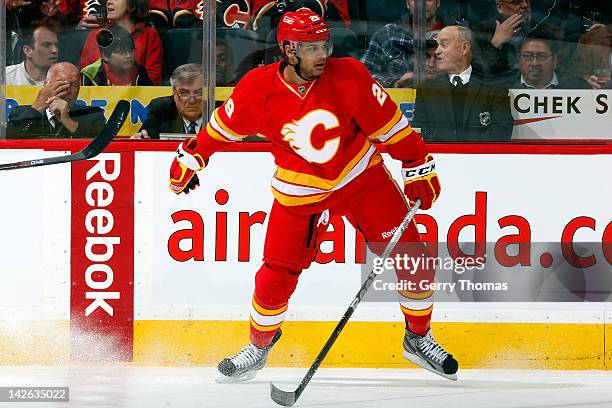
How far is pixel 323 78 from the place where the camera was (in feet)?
13.9

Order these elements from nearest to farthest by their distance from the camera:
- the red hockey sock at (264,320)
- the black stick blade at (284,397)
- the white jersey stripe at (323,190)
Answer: the black stick blade at (284,397)
the white jersey stripe at (323,190)
the red hockey sock at (264,320)

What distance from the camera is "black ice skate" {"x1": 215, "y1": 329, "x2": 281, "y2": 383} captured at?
14.8ft

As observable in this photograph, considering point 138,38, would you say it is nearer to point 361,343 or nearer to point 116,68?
point 116,68

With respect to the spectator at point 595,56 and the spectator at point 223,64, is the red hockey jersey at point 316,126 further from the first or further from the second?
the spectator at point 595,56

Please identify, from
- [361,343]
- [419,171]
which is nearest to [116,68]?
[419,171]

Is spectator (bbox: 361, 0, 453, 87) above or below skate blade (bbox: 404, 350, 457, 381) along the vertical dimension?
above

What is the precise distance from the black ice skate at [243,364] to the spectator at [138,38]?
1.01 metres

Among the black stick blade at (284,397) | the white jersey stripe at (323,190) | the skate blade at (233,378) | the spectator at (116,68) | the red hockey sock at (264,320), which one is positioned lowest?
the skate blade at (233,378)

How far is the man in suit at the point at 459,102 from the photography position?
4.71 m

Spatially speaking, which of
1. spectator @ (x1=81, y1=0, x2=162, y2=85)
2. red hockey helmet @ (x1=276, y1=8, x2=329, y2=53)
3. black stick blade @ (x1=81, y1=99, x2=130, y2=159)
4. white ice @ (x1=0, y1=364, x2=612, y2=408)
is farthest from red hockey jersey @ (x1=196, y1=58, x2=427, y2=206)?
white ice @ (x1=0, y1=364, x2=612, y2=408)

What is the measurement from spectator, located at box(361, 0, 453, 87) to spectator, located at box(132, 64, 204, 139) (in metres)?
0.61

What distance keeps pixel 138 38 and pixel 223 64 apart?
315 mm

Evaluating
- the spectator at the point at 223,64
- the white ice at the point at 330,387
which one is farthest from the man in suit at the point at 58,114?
the white ice at the point at 330,387

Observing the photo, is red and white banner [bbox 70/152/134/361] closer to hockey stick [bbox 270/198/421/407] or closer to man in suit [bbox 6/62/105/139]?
man in suit [bbox 6/62/105/139]
